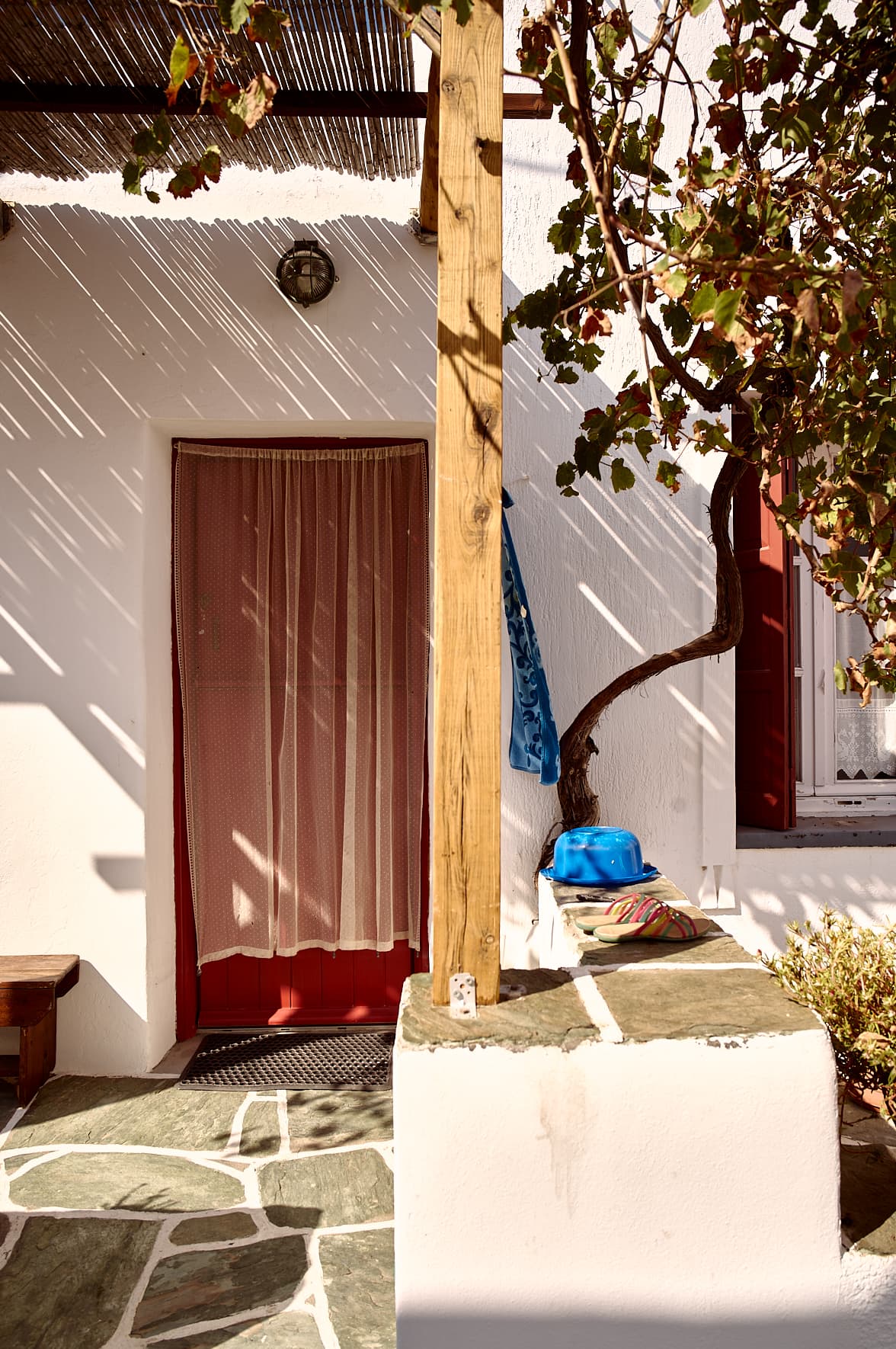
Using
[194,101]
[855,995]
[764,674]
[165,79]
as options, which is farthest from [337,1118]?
[165,79]

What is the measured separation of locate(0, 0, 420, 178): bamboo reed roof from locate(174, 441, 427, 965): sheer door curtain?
4.11 ft

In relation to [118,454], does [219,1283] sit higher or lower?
lower

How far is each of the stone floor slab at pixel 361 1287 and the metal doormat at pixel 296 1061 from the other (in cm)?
95

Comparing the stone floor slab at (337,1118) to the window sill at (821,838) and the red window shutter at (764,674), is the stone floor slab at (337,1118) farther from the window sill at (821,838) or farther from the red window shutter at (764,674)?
the red window shutter at (764,674)

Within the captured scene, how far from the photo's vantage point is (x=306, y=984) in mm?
4727

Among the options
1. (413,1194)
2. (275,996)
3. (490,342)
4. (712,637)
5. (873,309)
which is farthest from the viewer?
(275,996)

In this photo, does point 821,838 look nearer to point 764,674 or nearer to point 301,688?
point 764,674

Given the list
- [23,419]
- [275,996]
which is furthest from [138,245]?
[275,996]

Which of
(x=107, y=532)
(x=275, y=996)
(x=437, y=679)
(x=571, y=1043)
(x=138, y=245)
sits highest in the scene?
(x=138, y=245)

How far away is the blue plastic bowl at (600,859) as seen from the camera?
3.65m

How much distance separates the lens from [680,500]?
4.36 m

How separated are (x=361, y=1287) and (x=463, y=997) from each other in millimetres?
1361

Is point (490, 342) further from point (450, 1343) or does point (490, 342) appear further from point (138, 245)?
point (138, 245)

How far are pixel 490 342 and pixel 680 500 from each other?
2.55m
